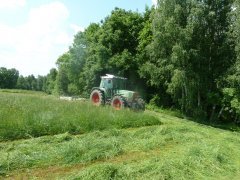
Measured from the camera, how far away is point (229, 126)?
70.2 feet

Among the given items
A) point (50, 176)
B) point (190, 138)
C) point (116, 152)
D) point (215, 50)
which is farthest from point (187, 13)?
point (50, 176)

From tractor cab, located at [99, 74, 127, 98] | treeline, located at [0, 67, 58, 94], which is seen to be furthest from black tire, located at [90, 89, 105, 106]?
treeline, located at [0, 67, 58, 94]

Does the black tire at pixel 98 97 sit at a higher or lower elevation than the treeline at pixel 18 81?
lower

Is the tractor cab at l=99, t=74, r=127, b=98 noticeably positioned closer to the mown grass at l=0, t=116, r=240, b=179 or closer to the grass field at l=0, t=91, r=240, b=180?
the grass field at l=0, t=91, r=240, b=180

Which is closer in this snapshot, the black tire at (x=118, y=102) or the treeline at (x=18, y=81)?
the black tire at (x=118, y=102)

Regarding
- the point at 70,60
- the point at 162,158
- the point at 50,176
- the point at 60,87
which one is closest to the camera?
the point at 50,176

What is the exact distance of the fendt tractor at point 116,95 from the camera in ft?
61.0

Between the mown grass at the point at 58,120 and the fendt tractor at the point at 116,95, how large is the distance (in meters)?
3.12

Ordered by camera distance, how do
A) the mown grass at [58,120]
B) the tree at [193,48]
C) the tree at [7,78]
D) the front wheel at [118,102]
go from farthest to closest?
the tree at [7,78]
the tree at [193,48]
the front wheel at [118,102]
the mown grass at [58,120]

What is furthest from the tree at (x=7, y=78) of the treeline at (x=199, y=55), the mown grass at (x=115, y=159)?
the mown grass at (x=115, y=159)

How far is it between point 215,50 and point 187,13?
116 inches

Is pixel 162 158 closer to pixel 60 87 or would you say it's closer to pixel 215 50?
pixel 215 50

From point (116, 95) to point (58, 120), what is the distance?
7410 millimetres

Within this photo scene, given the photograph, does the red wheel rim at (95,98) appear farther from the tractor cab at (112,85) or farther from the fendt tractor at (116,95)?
the tractor cab at (112,85)
